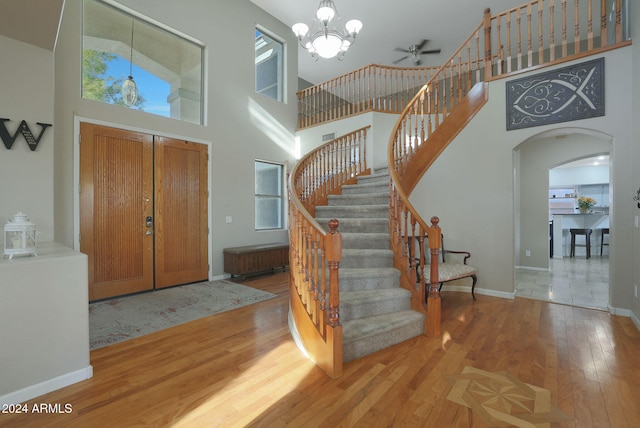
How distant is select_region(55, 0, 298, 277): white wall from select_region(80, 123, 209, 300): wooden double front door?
18cm

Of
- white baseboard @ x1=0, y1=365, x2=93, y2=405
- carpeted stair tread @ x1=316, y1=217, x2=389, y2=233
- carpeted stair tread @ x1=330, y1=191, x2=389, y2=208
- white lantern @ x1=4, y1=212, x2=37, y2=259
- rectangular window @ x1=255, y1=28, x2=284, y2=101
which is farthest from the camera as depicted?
rectangular window @ x1=255, y1=28, x2=284, y2=101

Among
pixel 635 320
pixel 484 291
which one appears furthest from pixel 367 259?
pixel 635 320

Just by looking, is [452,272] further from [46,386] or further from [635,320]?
[46,386]

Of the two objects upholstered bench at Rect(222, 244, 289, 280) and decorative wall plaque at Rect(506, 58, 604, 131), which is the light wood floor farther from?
decorative wall plaque at Rect(506, 58, 604, 131)

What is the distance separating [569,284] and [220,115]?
6.83m

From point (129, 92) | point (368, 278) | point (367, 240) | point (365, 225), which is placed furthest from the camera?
point (129, 92)

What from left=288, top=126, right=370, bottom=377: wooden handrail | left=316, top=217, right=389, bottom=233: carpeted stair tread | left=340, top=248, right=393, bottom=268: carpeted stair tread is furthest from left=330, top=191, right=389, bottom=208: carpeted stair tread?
left=288, top=126, right=370, bottom=377: wooden handrail

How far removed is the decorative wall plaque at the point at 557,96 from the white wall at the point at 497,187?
0.28ft

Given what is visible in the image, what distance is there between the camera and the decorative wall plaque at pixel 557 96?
11.8 ft

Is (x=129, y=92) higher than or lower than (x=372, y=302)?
higher

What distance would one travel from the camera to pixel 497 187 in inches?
168

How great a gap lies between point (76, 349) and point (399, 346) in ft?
8.60

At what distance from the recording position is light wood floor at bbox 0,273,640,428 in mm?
1795

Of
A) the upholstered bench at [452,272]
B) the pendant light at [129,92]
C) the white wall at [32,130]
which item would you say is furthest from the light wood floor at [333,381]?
the pendant light at [129,92]
